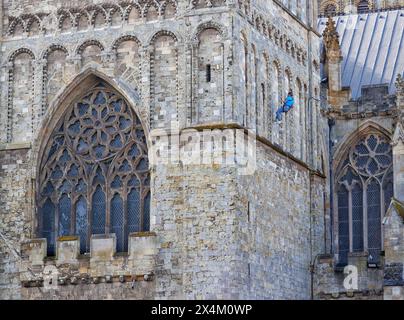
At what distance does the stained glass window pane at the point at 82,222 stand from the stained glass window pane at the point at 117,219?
0.78 metres

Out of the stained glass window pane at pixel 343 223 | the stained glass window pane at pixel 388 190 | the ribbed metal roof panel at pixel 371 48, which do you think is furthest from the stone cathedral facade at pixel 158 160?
the ribbed metal roof panel at pixel 371 48

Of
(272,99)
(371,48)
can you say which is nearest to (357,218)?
(272,99)

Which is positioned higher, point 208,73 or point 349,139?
point 208,73

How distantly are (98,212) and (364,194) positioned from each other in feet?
29.8

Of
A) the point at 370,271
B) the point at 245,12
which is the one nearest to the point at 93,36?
the point at 245,12

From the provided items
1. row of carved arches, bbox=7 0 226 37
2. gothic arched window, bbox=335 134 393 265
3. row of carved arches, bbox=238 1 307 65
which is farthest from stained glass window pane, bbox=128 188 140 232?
gothic arched window, bbox=335 134 393 265

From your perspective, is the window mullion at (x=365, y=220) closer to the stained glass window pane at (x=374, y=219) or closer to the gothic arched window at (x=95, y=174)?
the stained glass window pane at (x=374, y=219)

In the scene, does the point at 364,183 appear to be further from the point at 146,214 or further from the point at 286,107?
the point at 146,214

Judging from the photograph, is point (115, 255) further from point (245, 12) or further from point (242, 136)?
point (245, 12)

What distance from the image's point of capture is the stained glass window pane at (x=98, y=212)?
4462 cm

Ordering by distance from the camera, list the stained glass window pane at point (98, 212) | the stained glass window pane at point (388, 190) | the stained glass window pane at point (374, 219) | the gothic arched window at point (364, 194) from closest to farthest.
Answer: the stained glass window pane at point (98, 212) < the stained glass window pane at point (374, 219) < the stained glass window pane at point (388, 190) < the gothic arched window at point (364, 194)

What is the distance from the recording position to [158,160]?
1711 inches

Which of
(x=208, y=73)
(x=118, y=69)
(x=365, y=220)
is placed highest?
(x=118, y=69)
